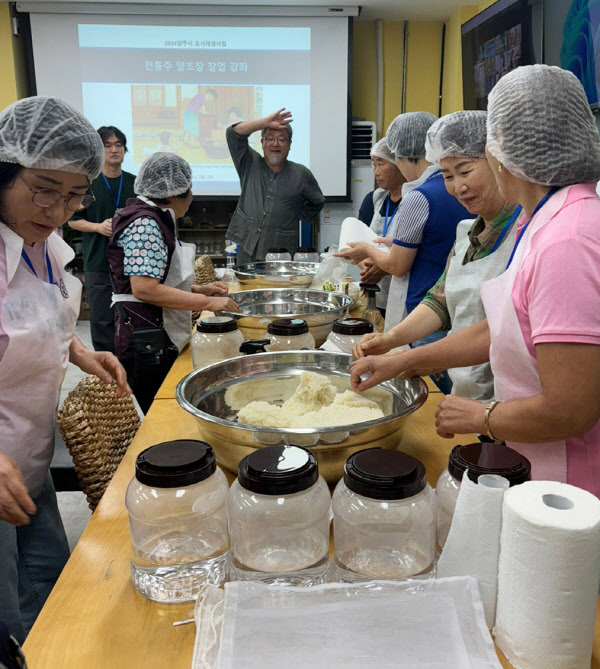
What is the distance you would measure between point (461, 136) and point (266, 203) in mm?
2613

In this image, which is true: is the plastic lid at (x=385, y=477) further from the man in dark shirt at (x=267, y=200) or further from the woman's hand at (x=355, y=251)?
the man in dark shirt at (x=267, y=200)

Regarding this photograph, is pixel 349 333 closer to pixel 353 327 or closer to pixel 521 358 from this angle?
pixel 353 327

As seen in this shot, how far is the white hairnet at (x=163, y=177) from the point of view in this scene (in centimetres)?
225

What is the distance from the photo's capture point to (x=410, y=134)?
2.53 metres

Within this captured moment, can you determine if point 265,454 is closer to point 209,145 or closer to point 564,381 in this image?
point 564,381

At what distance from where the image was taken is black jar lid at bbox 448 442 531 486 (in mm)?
688

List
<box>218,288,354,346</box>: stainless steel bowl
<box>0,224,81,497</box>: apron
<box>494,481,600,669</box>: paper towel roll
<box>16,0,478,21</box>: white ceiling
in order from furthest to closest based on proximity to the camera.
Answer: <box>16,0,478,21</box>: white ceiling → <box>218,288,354,346</box>: stainless steel bowl → <box>0,224,81,497</box>: apron → <box>494,481,600,669</box>: paper towel roll

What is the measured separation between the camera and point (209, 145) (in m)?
6.31

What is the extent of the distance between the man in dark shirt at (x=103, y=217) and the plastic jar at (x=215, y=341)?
2598mm

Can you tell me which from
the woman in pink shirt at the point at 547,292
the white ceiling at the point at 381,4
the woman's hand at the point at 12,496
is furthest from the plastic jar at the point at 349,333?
the white ceiling at the point at 381,4

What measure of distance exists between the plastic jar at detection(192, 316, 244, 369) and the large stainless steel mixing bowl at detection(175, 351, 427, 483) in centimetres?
26

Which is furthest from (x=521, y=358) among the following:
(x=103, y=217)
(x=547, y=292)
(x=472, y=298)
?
(x=103, y=217)

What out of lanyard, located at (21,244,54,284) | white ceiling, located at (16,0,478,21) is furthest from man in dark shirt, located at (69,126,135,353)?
lanyard, located at (21,244,54,284)

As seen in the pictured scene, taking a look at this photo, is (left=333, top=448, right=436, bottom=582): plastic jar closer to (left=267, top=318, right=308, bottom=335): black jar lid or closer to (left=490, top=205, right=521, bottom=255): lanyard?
(left=267, top=318, right=308, bottom=335): black jar lid
